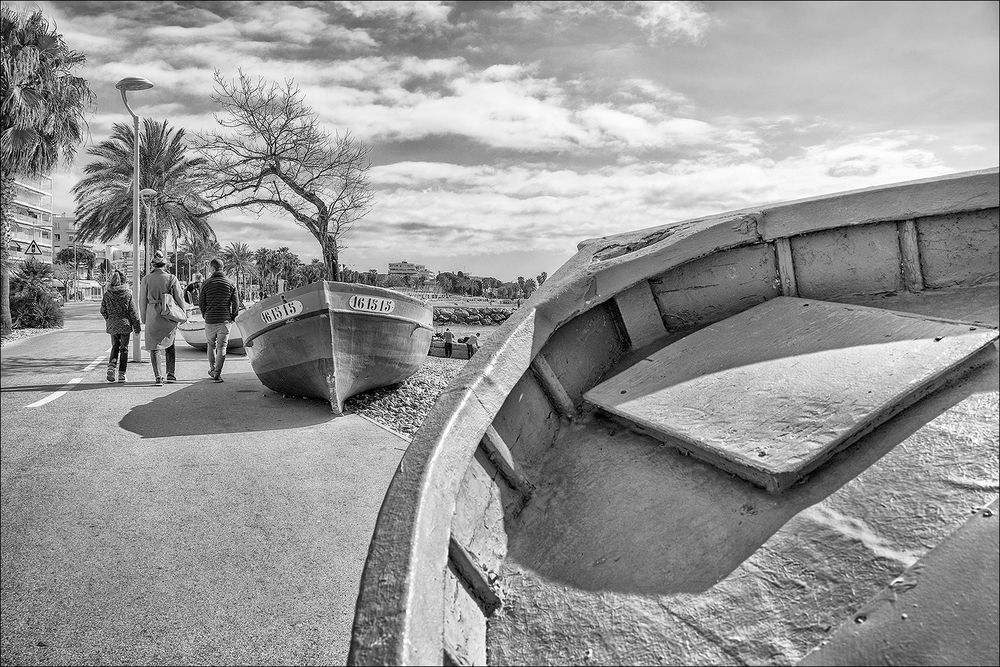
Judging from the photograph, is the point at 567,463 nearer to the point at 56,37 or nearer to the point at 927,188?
the point at 927,188

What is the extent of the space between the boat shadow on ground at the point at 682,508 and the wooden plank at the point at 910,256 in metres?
0.61

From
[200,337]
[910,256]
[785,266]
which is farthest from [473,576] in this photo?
[200,337]

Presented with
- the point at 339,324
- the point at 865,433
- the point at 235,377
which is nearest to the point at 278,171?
the point at 235,377

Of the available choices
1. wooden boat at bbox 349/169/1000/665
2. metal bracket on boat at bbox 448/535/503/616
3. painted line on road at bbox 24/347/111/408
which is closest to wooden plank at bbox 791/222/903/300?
wooden boat at bbox 349/169/1000/665

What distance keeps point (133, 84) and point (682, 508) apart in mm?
13772

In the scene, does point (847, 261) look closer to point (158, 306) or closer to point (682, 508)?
point (682, 508)

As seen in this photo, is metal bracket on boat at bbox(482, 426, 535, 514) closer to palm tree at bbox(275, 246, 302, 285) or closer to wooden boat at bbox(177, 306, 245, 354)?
wooden boat at bbox(177, 306, 245, 354)

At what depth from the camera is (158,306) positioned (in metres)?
9.07

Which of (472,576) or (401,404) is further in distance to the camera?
(401,404)

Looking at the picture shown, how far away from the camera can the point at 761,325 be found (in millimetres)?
2289

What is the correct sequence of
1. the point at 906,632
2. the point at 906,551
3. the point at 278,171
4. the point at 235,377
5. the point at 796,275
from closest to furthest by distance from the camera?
1. the point at 906,632
2. the point at 906,551
3. the point at 796,275
4. the point at 235,377
5. the point at 278,171

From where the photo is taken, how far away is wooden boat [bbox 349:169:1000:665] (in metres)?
1.32

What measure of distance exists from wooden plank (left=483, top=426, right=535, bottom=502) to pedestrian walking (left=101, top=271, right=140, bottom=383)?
28.5 feet

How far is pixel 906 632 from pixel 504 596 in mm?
944
